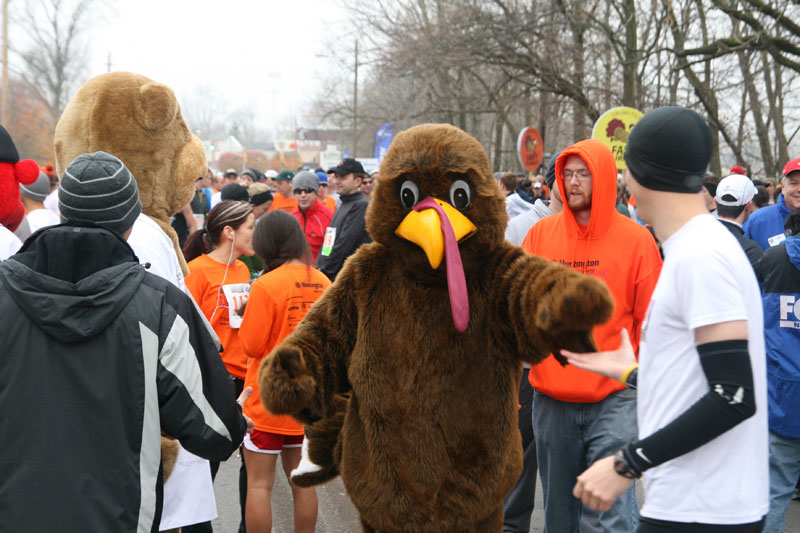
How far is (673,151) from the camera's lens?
212 cm

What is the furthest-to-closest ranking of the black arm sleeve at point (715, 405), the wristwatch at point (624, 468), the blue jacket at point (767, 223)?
the blue jacket at point (767, 223) → the wristwatch at point (624, 468) → the black arm sleeve at point (715, 405)

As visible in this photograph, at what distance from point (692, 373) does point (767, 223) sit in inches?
197

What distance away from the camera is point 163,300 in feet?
7.73

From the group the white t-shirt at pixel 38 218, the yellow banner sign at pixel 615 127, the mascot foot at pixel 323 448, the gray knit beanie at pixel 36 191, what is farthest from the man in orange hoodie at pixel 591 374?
the yellow banner sign at pixel 615 127

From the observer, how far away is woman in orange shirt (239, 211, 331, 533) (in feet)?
12.8

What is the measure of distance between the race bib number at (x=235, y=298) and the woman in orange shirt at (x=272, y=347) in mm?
263

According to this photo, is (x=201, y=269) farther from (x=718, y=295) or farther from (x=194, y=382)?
(x=718, y=295)

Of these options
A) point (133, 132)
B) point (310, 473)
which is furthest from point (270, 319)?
point (133, 132)

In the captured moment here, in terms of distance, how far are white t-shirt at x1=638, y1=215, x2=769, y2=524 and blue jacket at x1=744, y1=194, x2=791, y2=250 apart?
185 inches

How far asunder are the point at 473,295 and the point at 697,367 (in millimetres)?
959

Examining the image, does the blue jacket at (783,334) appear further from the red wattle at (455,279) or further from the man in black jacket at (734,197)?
the red wattle at (455,279)

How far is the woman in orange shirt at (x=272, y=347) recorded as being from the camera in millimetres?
3891

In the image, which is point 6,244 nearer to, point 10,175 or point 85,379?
point 10,175

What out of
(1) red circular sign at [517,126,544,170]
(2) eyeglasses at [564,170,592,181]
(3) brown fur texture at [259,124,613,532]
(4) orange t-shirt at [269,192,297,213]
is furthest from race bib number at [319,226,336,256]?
(1) red circular sign at [517,126,544,170]
